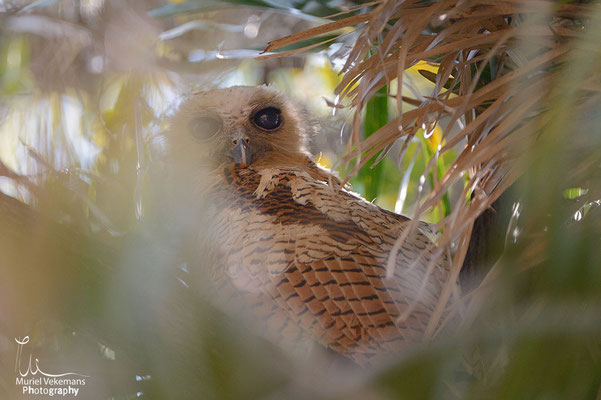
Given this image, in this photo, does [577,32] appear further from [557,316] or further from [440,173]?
[440,173]

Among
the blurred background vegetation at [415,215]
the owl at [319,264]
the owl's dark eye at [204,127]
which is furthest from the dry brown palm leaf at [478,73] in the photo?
the owl's dark eye at [204,127]

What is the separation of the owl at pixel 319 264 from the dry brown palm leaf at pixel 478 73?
138 mm

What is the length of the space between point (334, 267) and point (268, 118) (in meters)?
1.12

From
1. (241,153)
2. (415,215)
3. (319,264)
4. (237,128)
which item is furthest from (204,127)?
(415,215)

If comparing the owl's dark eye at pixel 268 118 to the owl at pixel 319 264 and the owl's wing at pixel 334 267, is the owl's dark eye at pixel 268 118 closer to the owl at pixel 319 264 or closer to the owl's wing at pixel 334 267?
the owl at pixel 319 264

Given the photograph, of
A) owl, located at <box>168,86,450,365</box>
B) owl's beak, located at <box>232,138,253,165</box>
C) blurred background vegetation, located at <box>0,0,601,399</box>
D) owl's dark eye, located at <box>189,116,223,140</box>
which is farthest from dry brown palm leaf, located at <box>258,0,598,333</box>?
owl's dark eye, located at <box>189,116,223,140</box>

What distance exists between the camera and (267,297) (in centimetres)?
124

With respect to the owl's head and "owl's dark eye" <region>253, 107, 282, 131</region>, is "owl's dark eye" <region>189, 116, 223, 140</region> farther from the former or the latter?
"owl's dark eye" <region>253, 107, 282, 131</region>

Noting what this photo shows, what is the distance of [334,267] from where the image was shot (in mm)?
1185

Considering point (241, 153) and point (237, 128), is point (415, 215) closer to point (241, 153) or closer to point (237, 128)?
point (241, 153)

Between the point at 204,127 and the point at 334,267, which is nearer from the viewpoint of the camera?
the point at 334,267

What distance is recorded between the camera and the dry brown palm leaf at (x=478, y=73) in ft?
3.09

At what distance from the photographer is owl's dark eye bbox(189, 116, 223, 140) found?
212 cm

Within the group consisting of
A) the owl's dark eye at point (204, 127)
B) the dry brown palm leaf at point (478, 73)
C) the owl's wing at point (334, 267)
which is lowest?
the owl's wing at point (334, 267)
